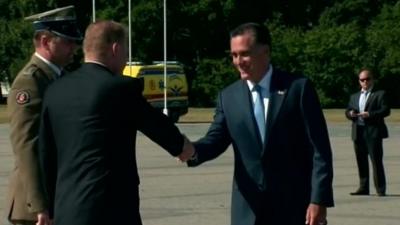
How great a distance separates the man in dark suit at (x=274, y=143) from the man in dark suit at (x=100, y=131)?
2.36ft

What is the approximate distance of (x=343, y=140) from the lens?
103 ft

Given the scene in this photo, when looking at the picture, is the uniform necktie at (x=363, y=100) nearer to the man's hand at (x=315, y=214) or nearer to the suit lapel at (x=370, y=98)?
the suit lapel at (x=370, y=98)

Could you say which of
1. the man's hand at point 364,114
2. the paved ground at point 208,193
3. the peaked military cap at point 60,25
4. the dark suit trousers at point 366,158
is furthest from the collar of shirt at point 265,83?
the man's hand at point 364,114

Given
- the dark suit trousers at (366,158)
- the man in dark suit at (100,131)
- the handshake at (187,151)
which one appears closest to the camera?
the man in dark suit at (100,131)

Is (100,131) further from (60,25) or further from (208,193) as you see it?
(208,193)

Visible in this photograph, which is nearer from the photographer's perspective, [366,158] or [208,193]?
[208,193]

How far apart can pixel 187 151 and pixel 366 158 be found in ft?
35.6

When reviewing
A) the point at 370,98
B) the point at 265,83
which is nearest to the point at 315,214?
the point at 265,83

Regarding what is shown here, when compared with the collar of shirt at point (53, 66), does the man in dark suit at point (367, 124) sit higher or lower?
lower

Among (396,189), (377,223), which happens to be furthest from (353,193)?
(377,223)

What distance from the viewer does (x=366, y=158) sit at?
16.5 meters

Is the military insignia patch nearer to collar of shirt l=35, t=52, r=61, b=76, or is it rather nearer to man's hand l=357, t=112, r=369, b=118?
collar of shirt l=35, t=52, r=61, b=76

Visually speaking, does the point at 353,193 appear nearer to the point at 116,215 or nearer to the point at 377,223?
the point at 377,223

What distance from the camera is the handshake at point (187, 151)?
5848 millimetres
